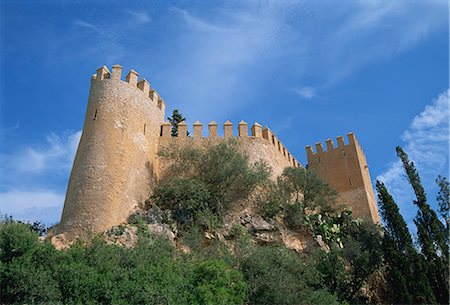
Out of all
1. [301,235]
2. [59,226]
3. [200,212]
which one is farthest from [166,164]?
[301,235]

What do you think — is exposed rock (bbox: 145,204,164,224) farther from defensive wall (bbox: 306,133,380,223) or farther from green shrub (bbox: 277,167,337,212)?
defensive wall (bbox: 306,133,380,223)

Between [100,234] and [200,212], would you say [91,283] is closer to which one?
[100,234]

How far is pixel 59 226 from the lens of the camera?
1878 cm

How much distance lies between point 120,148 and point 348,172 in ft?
55.3

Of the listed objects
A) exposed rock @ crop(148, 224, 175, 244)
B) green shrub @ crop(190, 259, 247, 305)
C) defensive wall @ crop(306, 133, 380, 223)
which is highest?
defensive wall @ crop(306, 133, 380, 223)

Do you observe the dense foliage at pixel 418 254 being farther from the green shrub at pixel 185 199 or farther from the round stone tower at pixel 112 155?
the round stone tower at pixel 112 155

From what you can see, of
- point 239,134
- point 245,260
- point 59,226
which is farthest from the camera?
point 239,134

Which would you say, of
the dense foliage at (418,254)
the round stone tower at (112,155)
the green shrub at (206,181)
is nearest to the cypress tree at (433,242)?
the dense foliage at (418,254)

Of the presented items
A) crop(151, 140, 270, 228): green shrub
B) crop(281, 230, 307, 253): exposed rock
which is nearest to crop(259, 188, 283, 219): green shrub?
crop(151, 140, 270, 228): green shrub

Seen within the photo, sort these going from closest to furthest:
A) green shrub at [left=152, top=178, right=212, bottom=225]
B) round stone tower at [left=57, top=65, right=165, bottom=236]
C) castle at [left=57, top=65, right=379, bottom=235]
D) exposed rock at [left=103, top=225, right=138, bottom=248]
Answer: exposed rock at [left=103, top=225, right=138, bottom=248] → round stone tower at [left=57, top=65, right=165, bottom=236] → castle at [left=57, top=65, right=379, bottom=235] → green shrub at [left=152, top=178, right=212, bottom=225]

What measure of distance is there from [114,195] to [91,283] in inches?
274

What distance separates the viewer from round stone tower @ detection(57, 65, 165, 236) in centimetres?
1866

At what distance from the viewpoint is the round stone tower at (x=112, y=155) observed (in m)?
18.7

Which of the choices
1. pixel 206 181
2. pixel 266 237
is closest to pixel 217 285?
pixel 266 237
